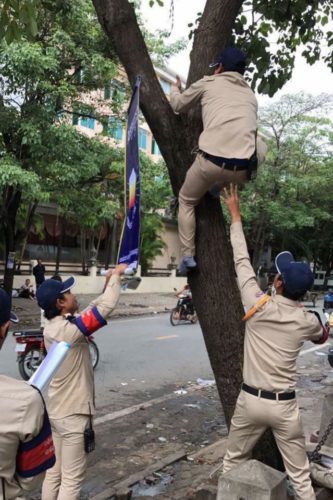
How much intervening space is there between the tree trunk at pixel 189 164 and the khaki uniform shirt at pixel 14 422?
1887 mm

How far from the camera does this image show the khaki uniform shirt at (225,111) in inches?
131

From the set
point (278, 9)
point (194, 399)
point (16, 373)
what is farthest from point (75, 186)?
point (278, 9)

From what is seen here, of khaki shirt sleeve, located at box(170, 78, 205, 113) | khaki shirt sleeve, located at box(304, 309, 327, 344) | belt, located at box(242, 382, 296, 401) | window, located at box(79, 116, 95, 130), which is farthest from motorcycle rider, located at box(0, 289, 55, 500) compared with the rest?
window, located at box(79, 116, 95, 130)

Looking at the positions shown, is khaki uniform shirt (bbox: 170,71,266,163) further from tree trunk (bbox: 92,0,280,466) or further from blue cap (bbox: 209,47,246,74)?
tree trunk (bbox: 92,0,280,466)

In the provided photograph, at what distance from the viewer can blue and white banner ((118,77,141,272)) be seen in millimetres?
3393

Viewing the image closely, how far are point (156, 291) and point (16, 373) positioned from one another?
19818 millimetres

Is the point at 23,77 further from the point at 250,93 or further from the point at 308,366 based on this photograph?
the point at 250,93

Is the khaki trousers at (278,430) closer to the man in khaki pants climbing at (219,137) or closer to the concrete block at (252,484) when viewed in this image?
the concrete block at (252,484)

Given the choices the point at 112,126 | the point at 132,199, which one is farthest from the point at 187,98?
the point at 112,126

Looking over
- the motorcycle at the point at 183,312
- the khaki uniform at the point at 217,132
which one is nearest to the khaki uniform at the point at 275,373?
the khaki uniform at the point at 217,132

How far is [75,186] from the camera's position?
549 inches

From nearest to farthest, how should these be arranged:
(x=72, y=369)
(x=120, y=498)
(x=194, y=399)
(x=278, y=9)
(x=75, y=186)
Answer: (x=72, y=369) → (x=120, y=498) → (x=278, y=9) → (x=194, y=399) → (x=75, y=186)

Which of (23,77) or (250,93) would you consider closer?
(250,93)

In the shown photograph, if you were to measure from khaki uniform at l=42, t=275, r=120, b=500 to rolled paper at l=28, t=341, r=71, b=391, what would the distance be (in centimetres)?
95
